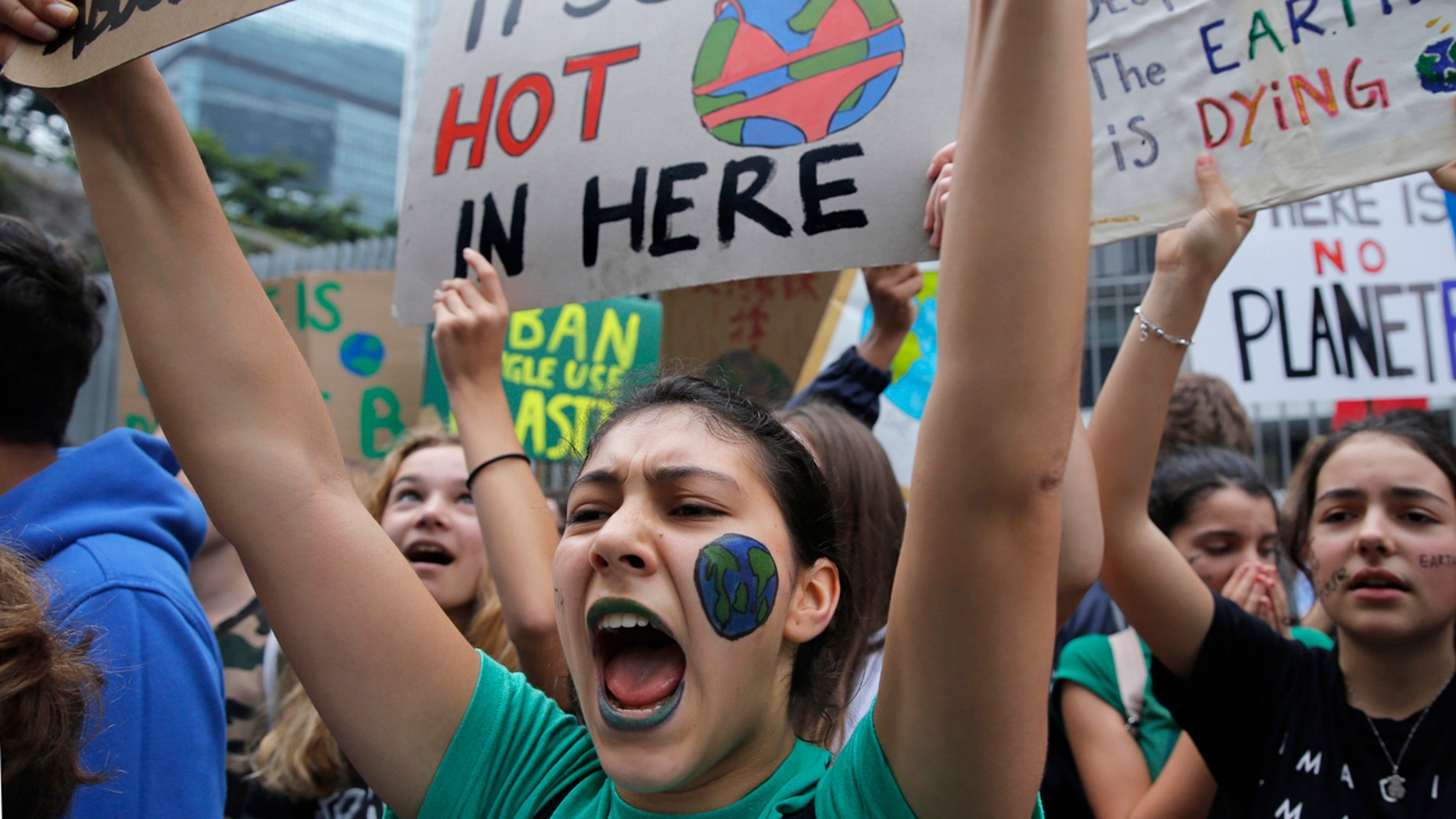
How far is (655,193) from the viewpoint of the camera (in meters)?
2.13

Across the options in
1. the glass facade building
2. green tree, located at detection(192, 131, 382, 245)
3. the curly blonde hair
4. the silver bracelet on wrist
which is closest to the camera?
the silver bracelet on wrist

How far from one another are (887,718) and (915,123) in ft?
3.68

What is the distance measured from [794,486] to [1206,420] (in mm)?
2303

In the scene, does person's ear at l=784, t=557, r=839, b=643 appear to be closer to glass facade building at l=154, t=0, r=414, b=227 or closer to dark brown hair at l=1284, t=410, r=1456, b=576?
dark brown hair at l=1284, t=410, r=1456, b=576

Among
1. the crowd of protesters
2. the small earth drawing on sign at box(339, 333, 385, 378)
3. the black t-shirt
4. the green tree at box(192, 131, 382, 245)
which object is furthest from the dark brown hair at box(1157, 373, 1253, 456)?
the green tree at box(192, 131, 382, 245)

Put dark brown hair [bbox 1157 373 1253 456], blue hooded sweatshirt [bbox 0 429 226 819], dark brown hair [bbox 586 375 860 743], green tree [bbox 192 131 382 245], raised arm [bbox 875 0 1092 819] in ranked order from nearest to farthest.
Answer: raised arm [bbox 875 0 1092 819], dark brown hair [bbox 586 375 860 743], blue hooded sweatshirt [bbox 0 429 226 819], dark brown hair [bbox 1157 373 1253 456], green tree [bbox 192 131 382 245]

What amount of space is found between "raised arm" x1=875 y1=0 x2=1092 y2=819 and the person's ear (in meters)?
0.31

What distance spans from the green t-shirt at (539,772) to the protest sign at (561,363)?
2.34 metres

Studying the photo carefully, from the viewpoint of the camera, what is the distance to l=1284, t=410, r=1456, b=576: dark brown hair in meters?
2.12

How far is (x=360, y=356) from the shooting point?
4020 millimetres

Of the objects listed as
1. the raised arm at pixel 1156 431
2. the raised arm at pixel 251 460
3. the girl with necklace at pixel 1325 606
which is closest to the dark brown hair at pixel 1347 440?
the girl with necklace at pixel 1325 606

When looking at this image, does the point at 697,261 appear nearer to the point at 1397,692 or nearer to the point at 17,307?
the point at 17,307

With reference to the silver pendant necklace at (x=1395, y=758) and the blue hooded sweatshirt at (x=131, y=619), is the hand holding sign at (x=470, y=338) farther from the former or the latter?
the silver pendant necklace at (x=1395, y=758)

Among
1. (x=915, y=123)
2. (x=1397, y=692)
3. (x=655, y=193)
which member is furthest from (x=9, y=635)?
(x=1397, y=692)
